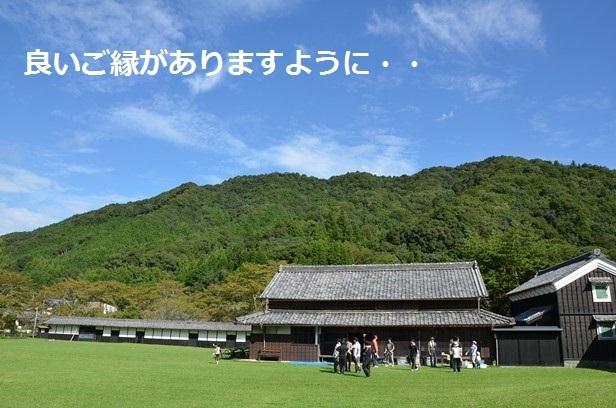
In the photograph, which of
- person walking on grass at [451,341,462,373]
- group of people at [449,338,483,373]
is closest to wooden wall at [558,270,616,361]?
group of people at [449,338,483,373]

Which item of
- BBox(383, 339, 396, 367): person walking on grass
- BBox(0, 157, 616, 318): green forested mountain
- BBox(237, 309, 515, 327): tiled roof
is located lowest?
BBox(383, 339, 396, 367): person walking on grass

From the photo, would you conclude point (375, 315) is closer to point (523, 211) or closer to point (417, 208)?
point (523, 211)

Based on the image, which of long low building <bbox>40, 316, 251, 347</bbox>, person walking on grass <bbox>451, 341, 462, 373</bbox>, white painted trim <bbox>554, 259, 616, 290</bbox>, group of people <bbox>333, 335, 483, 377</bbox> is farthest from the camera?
long low building <bbox>40, 316, 251, 347</bbox>

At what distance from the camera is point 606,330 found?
88.6 ft

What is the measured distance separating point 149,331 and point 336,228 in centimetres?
4550

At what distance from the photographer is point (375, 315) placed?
30031mm

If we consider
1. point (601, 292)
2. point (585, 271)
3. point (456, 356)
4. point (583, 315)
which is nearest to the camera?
point (456, 356)

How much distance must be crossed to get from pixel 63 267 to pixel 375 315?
6869 cm

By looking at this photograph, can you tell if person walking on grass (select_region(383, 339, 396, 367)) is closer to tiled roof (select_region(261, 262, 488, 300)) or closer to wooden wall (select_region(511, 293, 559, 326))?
tiled roof (select_region(261, 262, 488, 300))

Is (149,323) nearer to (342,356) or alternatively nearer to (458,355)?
(342,356)

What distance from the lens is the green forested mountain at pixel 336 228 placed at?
6344cm

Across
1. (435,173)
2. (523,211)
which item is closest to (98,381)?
(523,211)

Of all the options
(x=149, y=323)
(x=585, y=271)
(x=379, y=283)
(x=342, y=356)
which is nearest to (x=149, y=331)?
(x=149, y=323)

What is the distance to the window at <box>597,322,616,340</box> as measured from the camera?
87.9ft
